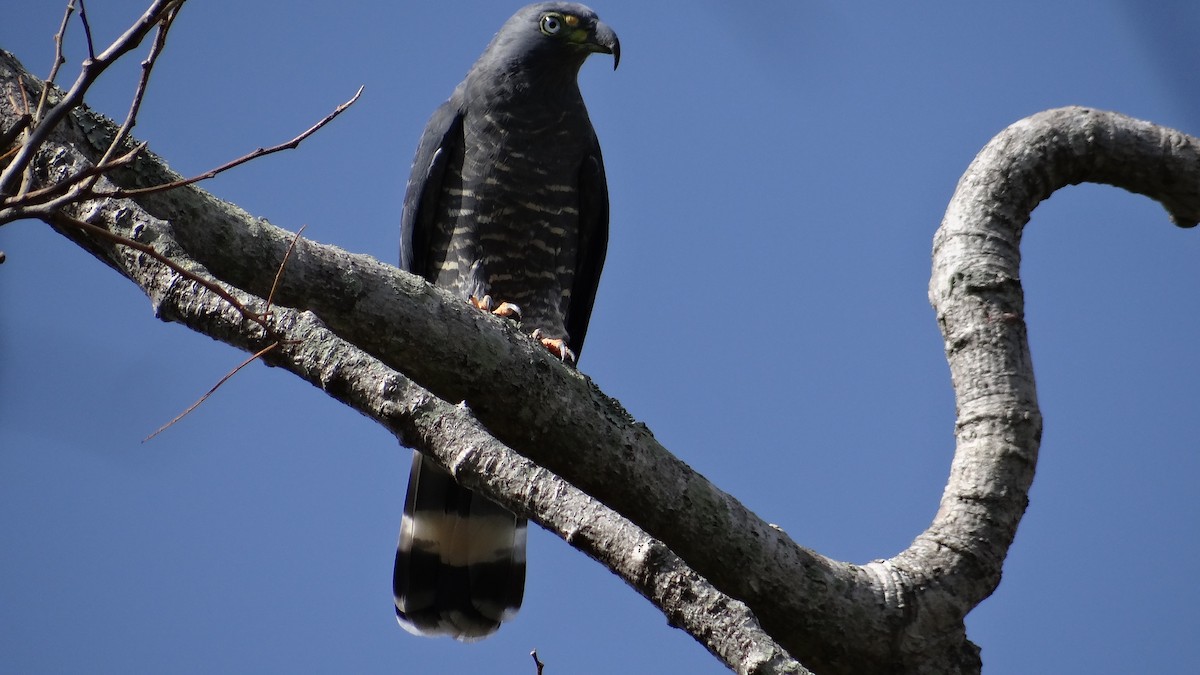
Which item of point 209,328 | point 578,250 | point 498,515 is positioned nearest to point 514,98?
point 578,250

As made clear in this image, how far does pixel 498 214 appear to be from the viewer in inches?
184

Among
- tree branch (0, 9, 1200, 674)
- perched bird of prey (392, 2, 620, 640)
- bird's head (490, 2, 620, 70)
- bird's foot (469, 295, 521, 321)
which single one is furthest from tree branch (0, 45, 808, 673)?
bird's head (490, 2, 620, 70)

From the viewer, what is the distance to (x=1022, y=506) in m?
2.80

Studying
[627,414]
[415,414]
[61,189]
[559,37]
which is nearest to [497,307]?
[559,37]

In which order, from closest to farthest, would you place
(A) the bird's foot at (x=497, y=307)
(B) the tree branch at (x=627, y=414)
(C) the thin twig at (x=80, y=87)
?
(C) the thin twig at (x=80, y=87) → (B) the tree branch at (x=627, y=414) → (A) the bird's foot at (x=497, y=307)

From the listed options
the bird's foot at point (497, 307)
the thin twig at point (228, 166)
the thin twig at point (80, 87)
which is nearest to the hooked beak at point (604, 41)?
the bird's foot at point (497, 307)

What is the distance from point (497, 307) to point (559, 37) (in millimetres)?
1254

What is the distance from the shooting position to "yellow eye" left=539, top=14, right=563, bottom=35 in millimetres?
4848

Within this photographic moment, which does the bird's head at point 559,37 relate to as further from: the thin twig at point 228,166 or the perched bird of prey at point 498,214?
the thin twig at point 228,166

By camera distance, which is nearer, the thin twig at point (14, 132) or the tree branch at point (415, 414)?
the thin twig at point (14, 132)

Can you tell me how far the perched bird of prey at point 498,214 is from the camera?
439cm

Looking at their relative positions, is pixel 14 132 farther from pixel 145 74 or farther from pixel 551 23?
pixel 551 23

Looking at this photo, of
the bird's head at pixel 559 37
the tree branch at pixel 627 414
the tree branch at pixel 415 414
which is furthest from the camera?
the bird's head at pixel 559 37

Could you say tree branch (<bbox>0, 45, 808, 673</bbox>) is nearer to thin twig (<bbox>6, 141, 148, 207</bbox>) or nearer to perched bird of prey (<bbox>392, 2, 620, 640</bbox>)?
thin twig (<bbox>6, 141, 148, 207</bbox>)
